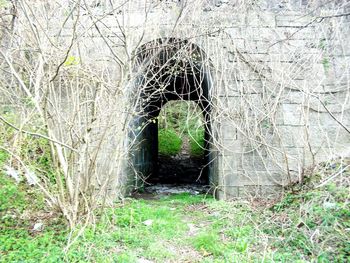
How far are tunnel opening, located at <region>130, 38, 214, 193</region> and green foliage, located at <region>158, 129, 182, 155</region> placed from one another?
21cm

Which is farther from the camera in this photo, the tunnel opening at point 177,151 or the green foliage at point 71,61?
the tunnel opening at point 177,151

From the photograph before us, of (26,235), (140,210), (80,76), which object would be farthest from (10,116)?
(140,210)

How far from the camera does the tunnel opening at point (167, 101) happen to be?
530 centimetres

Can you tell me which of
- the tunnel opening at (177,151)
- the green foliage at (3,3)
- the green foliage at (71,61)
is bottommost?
the tunnel opening at (177,151)

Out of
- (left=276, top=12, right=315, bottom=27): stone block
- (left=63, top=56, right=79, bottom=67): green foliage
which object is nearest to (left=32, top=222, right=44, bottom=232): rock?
(left=63, top=56, right=79, bottom=67): green foliage

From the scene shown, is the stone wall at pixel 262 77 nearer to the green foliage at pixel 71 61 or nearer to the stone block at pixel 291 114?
the stone block at pixel 291 114

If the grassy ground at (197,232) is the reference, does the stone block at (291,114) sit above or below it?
above

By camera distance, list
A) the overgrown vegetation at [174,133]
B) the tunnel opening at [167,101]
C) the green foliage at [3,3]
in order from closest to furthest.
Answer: the green foliage at [3,3] < the tunnel opening at [167,101] < the overgrown vegetation at [174,133]

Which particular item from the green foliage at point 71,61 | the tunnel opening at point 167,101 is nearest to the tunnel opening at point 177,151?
the tunnel opening at point 167,101

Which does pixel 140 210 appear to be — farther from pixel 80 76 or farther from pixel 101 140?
pixel 80 76

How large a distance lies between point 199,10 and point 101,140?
9.47ft

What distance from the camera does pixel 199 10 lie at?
5.45 m

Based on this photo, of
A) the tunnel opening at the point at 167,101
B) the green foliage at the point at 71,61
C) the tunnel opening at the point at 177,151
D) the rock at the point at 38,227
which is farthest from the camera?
the tunnel opening at the point at 177,151

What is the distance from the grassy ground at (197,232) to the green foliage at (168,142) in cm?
829
